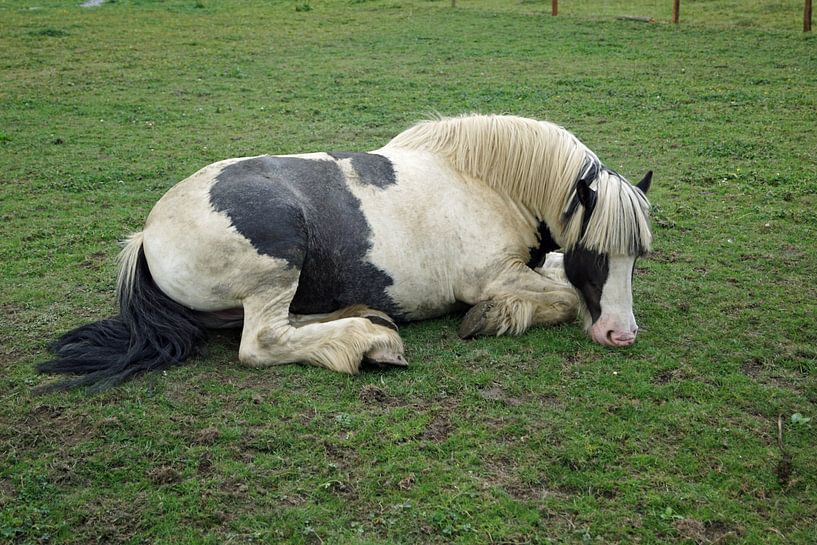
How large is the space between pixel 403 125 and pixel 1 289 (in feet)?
18.9

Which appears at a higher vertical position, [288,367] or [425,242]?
[425,242]

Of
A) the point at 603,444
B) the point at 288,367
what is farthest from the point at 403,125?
the point at 603,444

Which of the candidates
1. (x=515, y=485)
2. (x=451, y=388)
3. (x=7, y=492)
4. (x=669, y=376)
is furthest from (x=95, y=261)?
(x=669, y=376)

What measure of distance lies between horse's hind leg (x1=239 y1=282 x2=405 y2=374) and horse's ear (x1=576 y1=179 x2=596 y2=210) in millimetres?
1444

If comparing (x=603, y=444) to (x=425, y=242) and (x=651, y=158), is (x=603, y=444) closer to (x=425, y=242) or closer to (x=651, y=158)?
(x=425, y=242)

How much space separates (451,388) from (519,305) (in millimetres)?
1004

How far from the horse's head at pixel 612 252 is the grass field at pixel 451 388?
190mm

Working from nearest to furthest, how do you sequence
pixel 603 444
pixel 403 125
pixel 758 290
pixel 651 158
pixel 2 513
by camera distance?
pixel 2 513 < pixel 603 444 < pixel 758 290 < pixel 651 158 < pixel 403 125

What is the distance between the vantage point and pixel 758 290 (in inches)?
227

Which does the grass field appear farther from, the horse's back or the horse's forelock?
the horse's forelock

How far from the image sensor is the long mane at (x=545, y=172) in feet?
15.8

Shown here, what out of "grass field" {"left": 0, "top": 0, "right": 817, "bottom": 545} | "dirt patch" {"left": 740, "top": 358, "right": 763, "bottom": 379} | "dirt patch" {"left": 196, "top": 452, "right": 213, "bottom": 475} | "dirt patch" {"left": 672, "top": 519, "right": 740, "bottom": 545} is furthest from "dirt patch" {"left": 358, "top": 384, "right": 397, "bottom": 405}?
"dirt patch" {"left": 740, "top": 358, "right": 763, "bottom": 379}

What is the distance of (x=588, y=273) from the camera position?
4.97 m

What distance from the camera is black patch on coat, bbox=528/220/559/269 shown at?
5.46 meters
